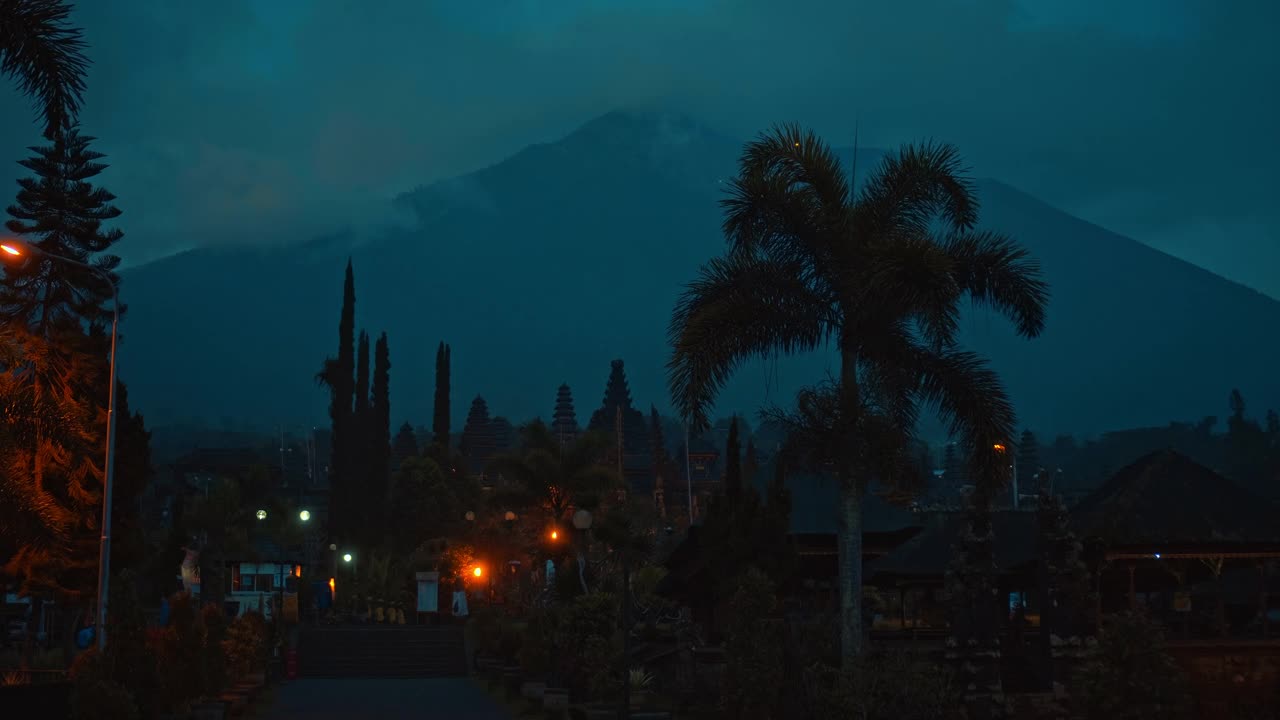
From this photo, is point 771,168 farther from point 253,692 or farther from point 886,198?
point 253,692

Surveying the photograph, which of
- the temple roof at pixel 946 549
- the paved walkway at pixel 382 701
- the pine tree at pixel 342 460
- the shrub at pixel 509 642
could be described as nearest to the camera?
the temple roof at pixel 946 549

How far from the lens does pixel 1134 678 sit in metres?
16.0

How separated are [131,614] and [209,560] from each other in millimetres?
41359

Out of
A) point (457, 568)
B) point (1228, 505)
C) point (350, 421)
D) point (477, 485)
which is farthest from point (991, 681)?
point (477, 485)

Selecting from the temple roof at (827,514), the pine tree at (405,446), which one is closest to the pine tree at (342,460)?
the temple roof at (827,514)

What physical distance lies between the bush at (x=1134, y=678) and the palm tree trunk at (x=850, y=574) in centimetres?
458

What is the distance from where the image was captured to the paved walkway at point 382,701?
29.7 meters

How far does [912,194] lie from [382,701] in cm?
1922

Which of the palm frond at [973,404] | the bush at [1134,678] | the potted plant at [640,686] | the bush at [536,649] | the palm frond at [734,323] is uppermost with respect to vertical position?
the palm frond at [734,323]

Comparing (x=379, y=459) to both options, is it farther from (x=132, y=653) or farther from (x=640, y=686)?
(x=132, y=653)

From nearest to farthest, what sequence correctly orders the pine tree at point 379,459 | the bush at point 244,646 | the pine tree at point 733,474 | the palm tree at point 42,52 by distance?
the palm tree at point 42,52 < the pine tree at point 733,474 < the bush at point 244,646 < the pine tree at point 379,459

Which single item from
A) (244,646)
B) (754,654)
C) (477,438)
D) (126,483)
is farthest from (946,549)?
(477,438)

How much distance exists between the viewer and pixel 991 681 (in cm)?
2344

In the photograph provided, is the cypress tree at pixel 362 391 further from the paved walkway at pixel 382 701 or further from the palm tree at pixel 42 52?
the palm tree at pixel 42 52
